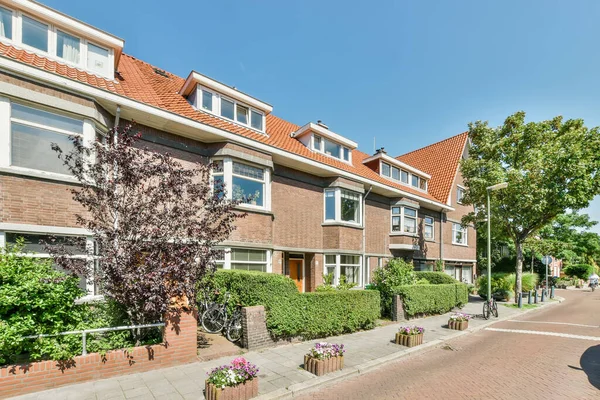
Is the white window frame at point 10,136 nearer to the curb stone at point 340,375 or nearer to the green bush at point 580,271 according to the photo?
the curb stone at point 340,375

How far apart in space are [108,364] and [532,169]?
68.1 ft

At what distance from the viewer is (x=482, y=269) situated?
33500 millimetres

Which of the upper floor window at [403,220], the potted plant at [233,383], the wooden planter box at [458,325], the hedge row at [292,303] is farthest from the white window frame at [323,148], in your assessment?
the potted plant at [233,383]

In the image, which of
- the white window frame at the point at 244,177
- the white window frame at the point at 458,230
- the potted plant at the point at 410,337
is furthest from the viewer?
the white window frame at the point at 458,230

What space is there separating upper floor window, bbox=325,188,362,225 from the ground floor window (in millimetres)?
1900

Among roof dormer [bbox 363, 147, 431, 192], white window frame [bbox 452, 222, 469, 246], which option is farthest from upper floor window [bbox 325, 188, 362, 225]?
white window frame [bbox 452, 222, 469, 246]

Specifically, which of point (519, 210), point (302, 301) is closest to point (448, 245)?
point (519, 210)

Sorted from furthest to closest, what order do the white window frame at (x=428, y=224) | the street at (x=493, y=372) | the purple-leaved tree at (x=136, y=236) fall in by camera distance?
the white window frame at (x=428, y=224) → the purple-leaved tree at (x=136, y=236) → the street at (x=493, y=372)

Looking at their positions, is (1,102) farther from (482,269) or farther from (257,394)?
(482,269)

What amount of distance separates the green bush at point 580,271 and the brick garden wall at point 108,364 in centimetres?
5585

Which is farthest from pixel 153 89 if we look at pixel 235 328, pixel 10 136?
pixel 235 328

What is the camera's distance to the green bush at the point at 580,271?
4375cm

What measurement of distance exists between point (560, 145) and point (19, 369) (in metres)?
23.7

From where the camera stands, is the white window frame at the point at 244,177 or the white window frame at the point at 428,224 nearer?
the white window frame at the point at 244,177
